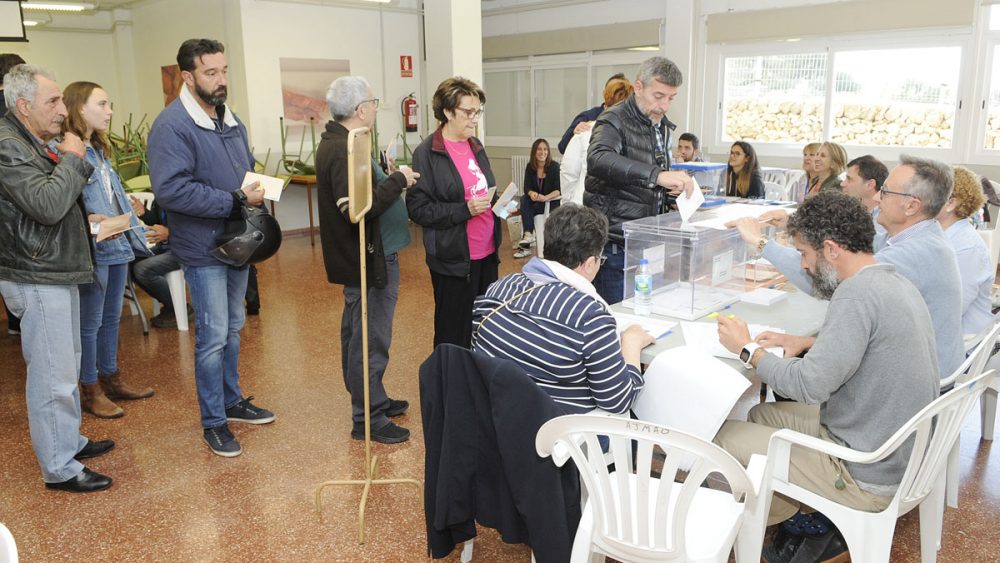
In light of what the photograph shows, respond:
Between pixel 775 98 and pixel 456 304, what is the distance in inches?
231

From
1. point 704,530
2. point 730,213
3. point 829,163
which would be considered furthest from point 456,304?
point 829,163

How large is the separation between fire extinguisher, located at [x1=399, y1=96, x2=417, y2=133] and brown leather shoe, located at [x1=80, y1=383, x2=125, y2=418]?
6079 mm

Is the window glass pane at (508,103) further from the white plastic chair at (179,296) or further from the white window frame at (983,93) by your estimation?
the white plastic chair at (179,296)

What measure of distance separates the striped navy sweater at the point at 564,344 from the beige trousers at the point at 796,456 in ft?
1.22

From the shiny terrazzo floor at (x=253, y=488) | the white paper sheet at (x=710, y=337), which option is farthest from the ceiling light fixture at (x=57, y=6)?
the white paper sheet at (x=710, y=337)

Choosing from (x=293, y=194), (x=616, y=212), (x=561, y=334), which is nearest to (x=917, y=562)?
(x=561, y=334)

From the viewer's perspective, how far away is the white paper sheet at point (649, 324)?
2.52m

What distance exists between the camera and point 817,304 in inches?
114

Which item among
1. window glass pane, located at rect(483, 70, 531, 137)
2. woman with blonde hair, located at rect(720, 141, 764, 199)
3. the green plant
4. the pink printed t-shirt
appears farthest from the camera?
window glass pane, located at rect(483, 70, 531, 137)

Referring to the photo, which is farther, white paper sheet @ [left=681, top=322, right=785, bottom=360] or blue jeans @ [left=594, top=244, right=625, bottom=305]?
blue jeans @ [left=594, top=244, right=625, bottom=305]

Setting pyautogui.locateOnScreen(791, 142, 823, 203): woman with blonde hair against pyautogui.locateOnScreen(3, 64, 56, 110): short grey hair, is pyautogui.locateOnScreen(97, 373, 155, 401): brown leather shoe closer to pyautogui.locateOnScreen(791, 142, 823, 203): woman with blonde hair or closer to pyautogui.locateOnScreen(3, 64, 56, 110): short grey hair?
pyautogui.locateOnScreen(3, 64, 56, 110): short grey hair

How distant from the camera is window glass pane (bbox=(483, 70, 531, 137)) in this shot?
401 inches

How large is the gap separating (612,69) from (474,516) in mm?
7835

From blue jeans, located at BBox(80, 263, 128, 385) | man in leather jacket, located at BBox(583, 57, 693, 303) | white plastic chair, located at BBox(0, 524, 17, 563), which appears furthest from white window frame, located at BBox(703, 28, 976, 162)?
white plastic chair, located at BBox(0, 524, 17, 563)
